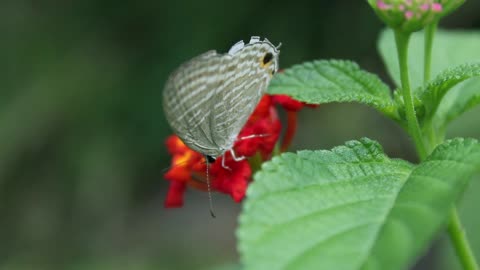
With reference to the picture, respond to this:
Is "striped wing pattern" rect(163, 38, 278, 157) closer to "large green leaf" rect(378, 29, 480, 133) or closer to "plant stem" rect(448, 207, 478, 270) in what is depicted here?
"large green leaf" rect(378, 29, 480, 133)

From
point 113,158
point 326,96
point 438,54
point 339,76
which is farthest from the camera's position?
point 113,158

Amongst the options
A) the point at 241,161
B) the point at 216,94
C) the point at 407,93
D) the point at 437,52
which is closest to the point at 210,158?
the point at 241,161

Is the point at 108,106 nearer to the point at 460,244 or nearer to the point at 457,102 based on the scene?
the point at 457,102

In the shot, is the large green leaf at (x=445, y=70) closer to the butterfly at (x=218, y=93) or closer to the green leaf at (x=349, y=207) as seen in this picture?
the green leaf at (x=349, y=207)

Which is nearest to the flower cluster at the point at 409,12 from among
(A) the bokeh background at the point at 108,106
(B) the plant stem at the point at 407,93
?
(B) the plant stem at the point at 407,93

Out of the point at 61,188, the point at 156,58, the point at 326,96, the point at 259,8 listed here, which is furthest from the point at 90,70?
the point at 326,96

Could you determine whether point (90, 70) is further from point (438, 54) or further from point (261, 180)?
point (261, 180)
